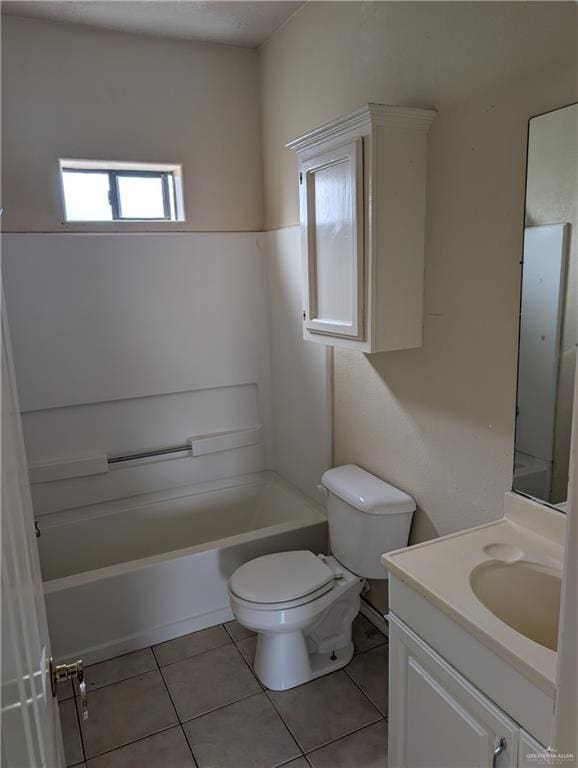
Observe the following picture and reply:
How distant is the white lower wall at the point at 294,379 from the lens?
2643 millimetres

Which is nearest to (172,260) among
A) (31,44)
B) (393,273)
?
(31,44)

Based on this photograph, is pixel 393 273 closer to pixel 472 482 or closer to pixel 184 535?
pixel 472 482

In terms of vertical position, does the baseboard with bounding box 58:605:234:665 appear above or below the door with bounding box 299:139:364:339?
below

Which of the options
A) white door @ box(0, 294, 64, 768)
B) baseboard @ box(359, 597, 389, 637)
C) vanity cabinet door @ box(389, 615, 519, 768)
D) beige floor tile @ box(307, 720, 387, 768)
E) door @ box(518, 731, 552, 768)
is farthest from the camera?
baseboard @ box(359, 597, 389, 637)

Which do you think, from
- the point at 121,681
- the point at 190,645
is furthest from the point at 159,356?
the point at 121,681

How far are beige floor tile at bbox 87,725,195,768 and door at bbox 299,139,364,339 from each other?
5.10 feet

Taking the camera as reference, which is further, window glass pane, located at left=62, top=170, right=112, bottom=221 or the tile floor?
window glass pane, located at left=62, top=170, right=112, bottom=221

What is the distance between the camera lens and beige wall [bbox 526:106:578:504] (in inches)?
53.1

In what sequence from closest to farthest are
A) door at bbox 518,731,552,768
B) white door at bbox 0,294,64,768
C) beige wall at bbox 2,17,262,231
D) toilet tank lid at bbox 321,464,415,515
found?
white door at bbox 0,294,64,768 < door at bbox 518,731,552,768 < toilet tank lid at bbox 321,464,415,515 < beige wall at bbox 2,17,262,231

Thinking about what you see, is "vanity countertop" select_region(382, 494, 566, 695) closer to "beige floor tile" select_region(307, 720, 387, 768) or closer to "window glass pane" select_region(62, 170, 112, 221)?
"beige floor tile" select_region(307, 720, 387, 768)

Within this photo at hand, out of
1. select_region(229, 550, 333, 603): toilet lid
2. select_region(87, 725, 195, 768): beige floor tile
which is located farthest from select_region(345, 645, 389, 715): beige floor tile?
select_region(87, 725, 195, 768): beige floor tile

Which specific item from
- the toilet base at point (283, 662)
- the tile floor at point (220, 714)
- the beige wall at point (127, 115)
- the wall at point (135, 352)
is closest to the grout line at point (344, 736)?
the tile floor at point (220, 714)

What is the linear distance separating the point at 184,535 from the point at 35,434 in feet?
3.16

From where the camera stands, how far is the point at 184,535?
9.95 feet
